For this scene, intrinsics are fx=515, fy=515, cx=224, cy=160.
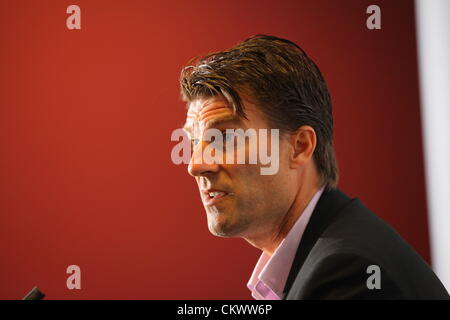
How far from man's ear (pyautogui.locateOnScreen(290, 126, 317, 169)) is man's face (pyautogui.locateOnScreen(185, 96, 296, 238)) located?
A: 3cm

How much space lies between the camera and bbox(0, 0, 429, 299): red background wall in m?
2.06

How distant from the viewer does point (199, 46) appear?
2184 mm

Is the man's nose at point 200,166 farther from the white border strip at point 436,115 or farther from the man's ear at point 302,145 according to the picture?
the white border strip at point 436,115

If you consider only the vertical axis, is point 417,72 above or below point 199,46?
below

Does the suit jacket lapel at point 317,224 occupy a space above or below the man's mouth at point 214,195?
below

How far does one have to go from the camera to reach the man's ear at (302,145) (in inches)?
44.9

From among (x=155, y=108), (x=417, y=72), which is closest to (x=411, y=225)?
Answer: (x=417, y=72)

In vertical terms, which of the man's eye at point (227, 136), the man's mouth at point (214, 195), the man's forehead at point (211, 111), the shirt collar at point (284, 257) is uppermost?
the man's forehead at point (211, 111)

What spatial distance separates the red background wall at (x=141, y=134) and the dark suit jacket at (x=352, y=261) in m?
1.09

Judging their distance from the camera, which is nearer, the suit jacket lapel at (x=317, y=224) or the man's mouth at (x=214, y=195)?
the suit jacket lapel at (x=317, y=224)

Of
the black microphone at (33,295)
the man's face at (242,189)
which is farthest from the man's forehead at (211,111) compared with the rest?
the black microphone at (33,295)

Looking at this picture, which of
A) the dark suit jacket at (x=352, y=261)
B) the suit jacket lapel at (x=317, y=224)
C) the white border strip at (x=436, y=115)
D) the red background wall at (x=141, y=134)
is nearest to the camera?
the dark suit jacket at (x=352, y=261)
